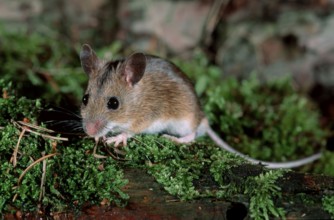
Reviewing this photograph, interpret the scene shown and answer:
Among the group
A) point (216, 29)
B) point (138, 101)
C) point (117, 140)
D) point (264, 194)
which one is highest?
point (216, 29)

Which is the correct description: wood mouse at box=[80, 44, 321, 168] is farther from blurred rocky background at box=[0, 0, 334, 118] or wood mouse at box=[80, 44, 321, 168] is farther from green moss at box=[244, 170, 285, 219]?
blurred rocky background at box=[0, 0, 334, 118]

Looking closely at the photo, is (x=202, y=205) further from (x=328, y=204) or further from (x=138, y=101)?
(x=138, y=101)

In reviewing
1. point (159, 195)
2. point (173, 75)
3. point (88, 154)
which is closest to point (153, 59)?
point (173, 75)

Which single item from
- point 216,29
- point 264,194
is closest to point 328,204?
point 264,194

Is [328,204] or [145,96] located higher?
[145,96]

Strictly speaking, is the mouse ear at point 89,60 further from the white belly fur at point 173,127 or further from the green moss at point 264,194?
the green moss at point 264,194

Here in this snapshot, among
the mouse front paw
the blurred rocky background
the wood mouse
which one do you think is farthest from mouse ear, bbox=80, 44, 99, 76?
the blurred rocky background

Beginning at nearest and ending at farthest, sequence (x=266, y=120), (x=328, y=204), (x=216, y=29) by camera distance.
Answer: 1. (x=328, y=204)
2. (x=266, y=120)
3. (x=216, y=29)
